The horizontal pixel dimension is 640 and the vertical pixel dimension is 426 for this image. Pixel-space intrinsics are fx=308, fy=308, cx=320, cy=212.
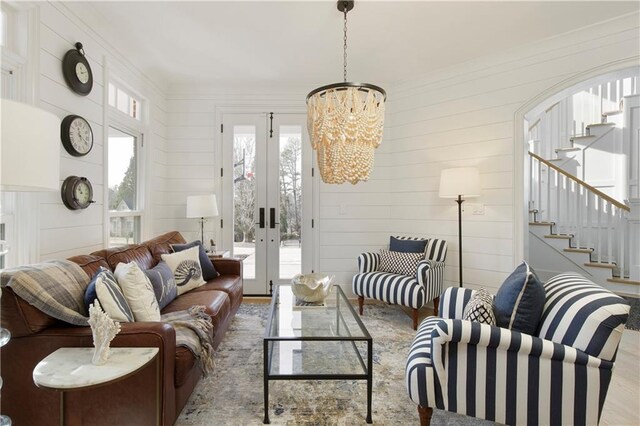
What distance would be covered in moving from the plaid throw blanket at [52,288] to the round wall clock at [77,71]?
148cm

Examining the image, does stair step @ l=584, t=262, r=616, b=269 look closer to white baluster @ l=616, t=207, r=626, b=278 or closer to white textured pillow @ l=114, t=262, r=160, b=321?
white baluster @ l=616, t=207, r=626, b=278

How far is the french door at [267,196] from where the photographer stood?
13.5 ft

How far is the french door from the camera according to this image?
13.5 ft

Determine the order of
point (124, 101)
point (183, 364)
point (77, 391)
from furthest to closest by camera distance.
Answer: point (124, 101), point (183, 364), point (77, 391)

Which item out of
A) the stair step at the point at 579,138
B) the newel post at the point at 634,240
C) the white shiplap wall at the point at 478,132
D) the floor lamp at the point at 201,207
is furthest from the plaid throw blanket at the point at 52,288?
the stair step at the point at 579,138

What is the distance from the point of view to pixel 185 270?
278 centimetres

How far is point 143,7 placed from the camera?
2502 millimetres

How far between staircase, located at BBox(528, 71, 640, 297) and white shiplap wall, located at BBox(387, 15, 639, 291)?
1601 millimetres

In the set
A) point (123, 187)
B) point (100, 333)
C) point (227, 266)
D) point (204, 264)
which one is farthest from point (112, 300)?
point (123, 187)

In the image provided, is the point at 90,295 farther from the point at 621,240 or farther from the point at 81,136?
the point at 621,240

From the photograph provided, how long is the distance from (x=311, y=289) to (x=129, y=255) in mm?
1506

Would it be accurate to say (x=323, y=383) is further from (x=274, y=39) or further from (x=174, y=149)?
(x=174, y=149)

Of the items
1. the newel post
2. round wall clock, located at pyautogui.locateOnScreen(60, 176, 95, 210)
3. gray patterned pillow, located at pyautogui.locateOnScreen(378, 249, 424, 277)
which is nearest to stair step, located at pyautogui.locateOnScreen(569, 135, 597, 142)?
the newel post

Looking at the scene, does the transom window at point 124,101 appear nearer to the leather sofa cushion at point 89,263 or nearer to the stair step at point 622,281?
the leather sofa cushion at point 89,263
